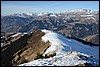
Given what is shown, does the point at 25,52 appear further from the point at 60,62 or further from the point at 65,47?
the point at 60,62

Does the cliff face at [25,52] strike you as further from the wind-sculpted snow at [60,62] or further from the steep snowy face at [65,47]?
the wind-sculpted snow at [60,62]

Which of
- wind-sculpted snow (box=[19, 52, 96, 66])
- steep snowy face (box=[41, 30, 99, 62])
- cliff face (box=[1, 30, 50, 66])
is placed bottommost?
cliff face (box=[1, 30, 50, 66])

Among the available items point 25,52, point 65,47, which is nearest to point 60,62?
point 65,47

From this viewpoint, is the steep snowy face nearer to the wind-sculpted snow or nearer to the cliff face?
the cliff face

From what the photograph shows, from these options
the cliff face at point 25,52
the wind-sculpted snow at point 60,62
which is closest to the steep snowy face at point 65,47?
the cliff face at point 25,52

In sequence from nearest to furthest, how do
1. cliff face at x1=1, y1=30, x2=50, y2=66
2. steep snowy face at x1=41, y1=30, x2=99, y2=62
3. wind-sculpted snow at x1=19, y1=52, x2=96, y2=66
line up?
wind-sculpted snow at x1=19, y1=52, x2=96, y2=66 < steep snowy face at x1=41, y1=30, x2=99, y2=62 < cliff face at x1=1, y1=30, x2=50, y2=66

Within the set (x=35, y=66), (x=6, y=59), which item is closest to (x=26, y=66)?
(x=35, y=66)

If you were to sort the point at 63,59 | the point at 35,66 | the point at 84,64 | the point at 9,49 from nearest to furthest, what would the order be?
the point at 35,66 < the point at 84,64 < the point at 63,59 < the point at 9,49

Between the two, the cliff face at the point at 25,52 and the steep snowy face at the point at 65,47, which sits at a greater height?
the steep snowy face at the point at 65,47

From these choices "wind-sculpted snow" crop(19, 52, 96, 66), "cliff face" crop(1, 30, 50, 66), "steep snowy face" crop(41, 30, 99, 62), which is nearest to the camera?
"wind-sculpted snow" crop(19, 52, 96, 66)

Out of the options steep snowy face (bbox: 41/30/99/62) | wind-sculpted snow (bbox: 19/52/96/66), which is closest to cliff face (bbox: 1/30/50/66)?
steep snowy face (bbox: 41/30/99/62)

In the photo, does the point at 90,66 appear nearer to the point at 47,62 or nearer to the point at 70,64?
the point at 70,64
